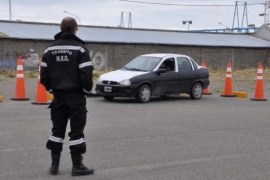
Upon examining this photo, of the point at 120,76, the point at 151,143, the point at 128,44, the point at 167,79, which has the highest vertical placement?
the point at 128,44

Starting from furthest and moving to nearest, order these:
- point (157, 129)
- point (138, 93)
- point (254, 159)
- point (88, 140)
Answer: point (138, 93) → point (157, 129) → point (88, 140) → point (254, 159)

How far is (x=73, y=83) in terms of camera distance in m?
6.79

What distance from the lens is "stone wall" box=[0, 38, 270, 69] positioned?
34.9 m

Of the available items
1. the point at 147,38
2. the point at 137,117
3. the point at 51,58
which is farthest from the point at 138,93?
the point at 147,38

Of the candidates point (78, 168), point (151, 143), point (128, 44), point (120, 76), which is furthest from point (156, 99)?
point (128, 44)

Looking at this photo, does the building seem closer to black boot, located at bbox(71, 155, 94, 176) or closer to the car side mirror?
the car side mirror

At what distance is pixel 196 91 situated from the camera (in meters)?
18.5

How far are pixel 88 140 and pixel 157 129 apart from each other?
1.95 m

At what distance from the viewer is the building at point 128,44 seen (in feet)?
116

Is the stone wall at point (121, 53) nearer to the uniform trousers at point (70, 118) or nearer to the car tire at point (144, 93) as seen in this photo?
the car tire at point (144, 93)

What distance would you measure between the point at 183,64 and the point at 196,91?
101cm

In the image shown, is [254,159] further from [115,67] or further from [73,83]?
[115,67]

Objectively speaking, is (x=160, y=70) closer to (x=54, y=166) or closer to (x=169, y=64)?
(x=169, y=64)

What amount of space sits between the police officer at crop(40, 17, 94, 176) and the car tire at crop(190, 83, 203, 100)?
11.7m
